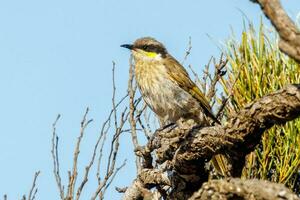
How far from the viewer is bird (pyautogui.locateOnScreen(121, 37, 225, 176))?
6.80 meters

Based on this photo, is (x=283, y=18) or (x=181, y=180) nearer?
(x=283, y=18)

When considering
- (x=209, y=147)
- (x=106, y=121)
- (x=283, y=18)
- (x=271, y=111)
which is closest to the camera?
(x=283, y=18)

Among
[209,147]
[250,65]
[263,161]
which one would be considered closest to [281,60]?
[250,65]

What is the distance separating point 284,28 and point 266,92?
269cm

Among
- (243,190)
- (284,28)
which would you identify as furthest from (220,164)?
(284,28)

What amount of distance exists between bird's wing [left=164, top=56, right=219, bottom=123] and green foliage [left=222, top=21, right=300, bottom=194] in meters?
0.20

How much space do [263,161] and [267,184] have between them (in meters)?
2.46

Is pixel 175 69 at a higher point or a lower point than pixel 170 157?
higher

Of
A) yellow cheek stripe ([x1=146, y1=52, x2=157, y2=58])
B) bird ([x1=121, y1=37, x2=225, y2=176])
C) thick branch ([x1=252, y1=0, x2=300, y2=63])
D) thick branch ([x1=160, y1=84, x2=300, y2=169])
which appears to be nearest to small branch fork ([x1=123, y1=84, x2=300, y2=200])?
thick branch ([x1=160, y1=84, x2=300, y2=169])

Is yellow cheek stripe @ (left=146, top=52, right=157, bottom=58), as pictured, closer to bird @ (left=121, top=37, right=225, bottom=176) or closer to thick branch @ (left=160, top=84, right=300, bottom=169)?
bird @ (left=121, top=37, right=225, bottom=176)

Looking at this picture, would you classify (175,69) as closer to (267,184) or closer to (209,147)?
(209,147)

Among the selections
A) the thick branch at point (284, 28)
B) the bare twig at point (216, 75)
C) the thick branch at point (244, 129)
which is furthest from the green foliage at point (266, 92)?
the thick branch at point (284, 28)

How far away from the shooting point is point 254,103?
4.71 metres

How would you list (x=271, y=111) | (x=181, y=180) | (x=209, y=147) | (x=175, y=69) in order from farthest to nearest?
(x=175, y=69) → (x=181, y=180) → (x=209, y=147) → (x=271, y=111)
